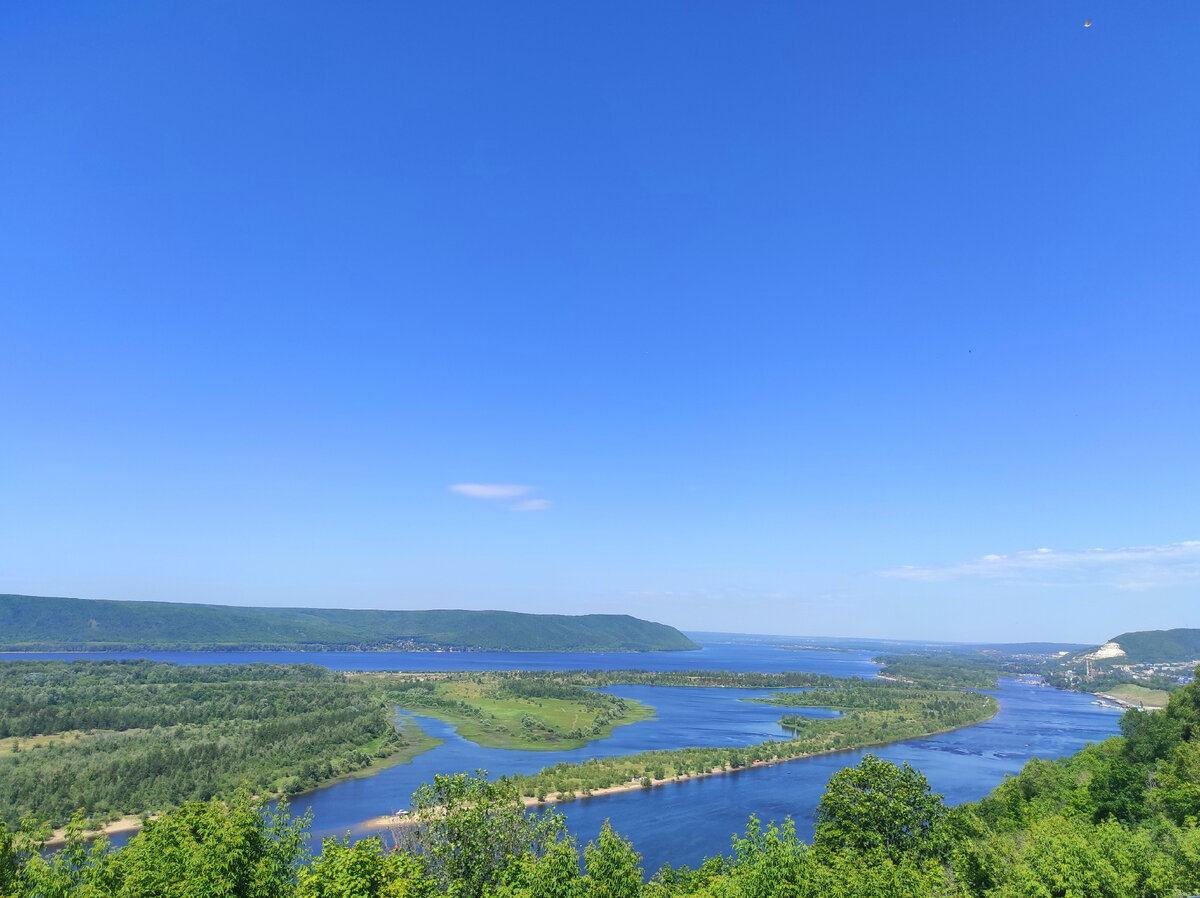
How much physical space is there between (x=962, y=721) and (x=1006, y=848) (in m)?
125

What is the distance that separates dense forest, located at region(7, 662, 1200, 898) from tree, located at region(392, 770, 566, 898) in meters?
0.08

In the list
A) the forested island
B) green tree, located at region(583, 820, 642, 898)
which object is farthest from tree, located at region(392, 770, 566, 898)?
the forested island

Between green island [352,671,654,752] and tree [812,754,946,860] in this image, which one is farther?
green island [352,671,654,752]

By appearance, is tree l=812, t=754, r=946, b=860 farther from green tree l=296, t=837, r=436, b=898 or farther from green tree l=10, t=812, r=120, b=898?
green tree l=10, t=812, r=120, b=898

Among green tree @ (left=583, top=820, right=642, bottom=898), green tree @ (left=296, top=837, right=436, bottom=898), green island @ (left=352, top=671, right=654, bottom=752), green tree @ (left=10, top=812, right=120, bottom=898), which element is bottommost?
green island @ (left=352, top=671, right=654, bottom=752)

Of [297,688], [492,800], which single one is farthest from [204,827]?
[297,688]

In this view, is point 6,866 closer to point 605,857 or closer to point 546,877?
point 546,877

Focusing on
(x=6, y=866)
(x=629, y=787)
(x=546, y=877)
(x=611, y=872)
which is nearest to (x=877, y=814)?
(x=611, y=872)

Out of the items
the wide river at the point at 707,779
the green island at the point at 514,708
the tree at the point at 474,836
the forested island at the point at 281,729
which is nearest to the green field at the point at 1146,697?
the wide river at the point at 707,779

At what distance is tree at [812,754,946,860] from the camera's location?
35.8 m

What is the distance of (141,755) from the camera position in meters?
75.1

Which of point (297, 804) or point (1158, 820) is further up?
point (1158, 820)

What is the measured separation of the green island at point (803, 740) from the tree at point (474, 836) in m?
48.8

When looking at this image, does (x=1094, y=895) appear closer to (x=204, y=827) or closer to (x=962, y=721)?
(x=204, y=827)
